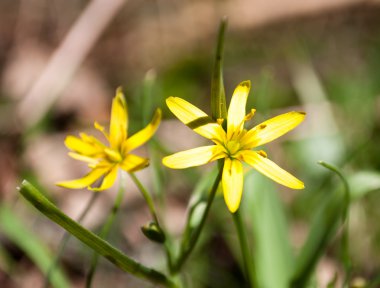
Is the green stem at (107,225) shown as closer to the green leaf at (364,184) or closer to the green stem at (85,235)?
the green stem at (85,235)

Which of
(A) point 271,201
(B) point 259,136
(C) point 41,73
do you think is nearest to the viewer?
(B) point 259,136

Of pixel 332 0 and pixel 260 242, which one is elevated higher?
pixel 332 0

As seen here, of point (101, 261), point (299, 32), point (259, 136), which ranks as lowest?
point (101, 261)

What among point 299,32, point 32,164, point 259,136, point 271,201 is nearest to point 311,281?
point 271,201

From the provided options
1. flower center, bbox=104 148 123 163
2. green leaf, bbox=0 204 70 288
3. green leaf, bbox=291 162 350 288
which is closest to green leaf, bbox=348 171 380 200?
green leaf, bbox=291 162 350 288

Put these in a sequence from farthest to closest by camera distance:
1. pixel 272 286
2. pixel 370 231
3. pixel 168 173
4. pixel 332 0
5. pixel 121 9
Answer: pixel 121 9 → pixel 332 0 → pixel 168 173 → pixel 370 231 → pixel 272 286

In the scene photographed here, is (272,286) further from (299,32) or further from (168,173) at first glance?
(299,32)

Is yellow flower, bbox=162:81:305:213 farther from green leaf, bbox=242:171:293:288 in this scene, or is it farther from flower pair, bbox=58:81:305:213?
green leaf, bbox=242:171:293:288
